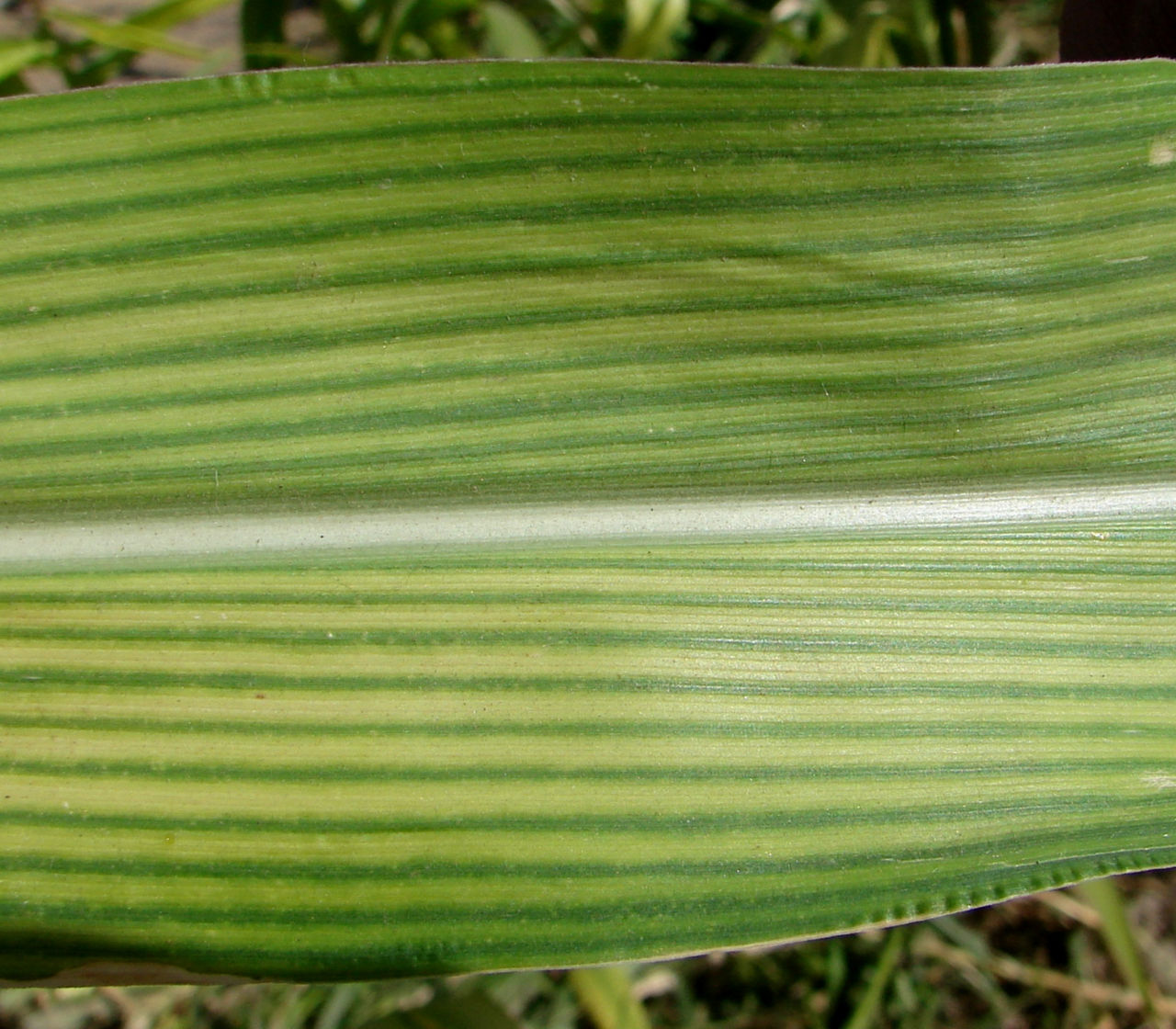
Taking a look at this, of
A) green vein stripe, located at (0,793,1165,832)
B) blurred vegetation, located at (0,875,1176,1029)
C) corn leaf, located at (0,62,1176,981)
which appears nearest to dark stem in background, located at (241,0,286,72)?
corn leaf, located at (0,62,1176,981)

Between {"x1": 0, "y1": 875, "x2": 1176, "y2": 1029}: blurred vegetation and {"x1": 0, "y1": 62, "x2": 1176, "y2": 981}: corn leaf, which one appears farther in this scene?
{"x1": 0, "y1": 875, "x2": 1176, "y2": 1029}: blurred vegetation

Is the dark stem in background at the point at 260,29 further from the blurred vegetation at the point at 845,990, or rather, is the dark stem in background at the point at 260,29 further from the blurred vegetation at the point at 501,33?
the blurred vegetation at the point at 845,990

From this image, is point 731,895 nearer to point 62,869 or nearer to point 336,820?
point 336,820

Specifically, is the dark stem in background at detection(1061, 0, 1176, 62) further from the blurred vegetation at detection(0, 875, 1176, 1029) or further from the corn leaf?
the blurred vegetation at detection(0, 875, 1176, 1029)

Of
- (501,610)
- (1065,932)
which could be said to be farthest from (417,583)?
(1065,932)

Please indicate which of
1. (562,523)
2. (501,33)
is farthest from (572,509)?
(501,33)

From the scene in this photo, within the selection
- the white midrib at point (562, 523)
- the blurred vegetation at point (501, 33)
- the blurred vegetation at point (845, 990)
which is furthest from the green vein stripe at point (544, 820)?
the blurred vegetation at point (501, 33)
